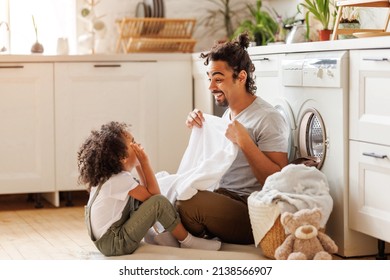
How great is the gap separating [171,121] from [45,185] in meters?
0.82

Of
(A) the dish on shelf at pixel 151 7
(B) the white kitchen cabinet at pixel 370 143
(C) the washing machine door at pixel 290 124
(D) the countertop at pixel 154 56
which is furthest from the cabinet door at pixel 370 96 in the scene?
(A) the dish on shelf at pixel 151 7

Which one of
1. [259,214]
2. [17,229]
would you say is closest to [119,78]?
[17,229]

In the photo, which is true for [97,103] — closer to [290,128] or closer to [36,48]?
[36,48]

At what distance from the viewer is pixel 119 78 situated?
450cm

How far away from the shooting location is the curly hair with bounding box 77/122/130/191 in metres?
3.09

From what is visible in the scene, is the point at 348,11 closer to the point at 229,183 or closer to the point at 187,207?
the point at 229,183

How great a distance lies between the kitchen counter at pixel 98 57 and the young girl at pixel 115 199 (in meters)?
1.32

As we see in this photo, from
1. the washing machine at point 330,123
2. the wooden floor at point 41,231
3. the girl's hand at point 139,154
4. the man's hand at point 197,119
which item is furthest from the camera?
the man's hand at point 197,119

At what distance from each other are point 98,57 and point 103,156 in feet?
4.76

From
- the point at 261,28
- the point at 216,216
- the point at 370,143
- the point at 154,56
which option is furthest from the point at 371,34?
the point at 154,56

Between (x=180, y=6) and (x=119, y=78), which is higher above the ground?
(x=180, y=6)

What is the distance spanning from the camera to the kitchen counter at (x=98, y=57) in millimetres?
4281

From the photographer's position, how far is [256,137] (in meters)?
3.27

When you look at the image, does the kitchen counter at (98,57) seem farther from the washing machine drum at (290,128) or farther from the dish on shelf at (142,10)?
the washing machine drum at (290,128)
